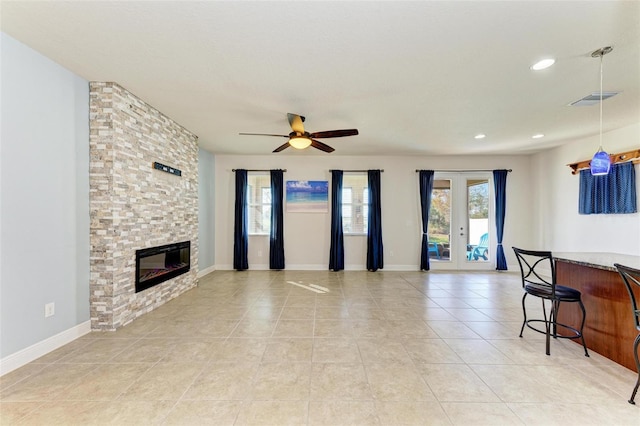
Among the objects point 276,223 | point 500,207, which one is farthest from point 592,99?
point 276,223

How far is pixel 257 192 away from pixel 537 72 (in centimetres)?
559

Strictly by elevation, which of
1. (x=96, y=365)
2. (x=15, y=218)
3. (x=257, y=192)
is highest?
(x=257, y=192)

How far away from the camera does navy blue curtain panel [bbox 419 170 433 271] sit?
6.29 metres

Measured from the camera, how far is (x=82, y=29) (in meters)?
2.09

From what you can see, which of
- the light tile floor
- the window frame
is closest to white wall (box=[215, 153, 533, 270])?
the window frame

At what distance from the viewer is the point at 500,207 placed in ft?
20.4

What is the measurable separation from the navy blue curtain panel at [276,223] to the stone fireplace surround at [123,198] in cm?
264

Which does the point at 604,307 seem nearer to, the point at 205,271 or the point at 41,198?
the point at 41,198

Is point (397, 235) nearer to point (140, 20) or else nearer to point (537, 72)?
point (537, 72)

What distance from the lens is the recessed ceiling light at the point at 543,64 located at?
241 cm

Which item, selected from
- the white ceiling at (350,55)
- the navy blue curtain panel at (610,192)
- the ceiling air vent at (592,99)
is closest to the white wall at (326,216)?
the navy blue curtain panel at (610,192)

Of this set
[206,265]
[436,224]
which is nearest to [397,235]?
[436,224]

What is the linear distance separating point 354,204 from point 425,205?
5.76 ft

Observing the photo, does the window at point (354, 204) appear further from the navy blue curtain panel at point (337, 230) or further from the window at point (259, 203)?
the window at point (259, 203)
